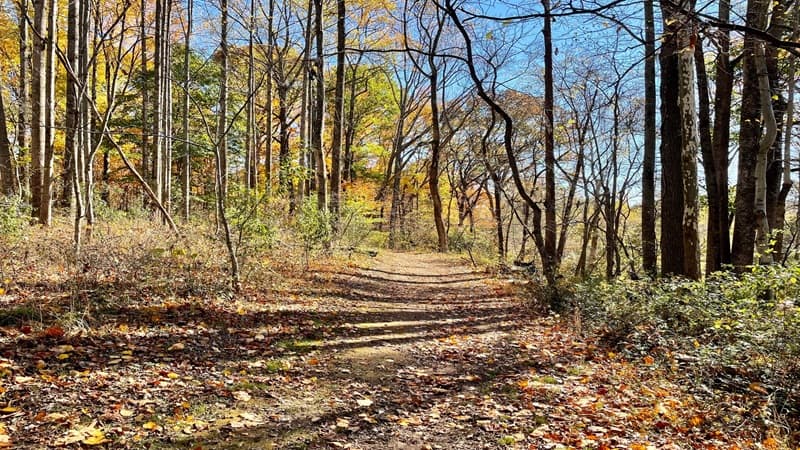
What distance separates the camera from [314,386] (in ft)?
12.8

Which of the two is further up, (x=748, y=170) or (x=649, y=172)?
(x=649, y=172)

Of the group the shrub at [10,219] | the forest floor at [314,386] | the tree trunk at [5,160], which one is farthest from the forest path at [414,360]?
the tree trunk at [5,160]

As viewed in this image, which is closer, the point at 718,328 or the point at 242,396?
the point at 242,396

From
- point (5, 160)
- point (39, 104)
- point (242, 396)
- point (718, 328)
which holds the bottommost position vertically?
point (242, 396)

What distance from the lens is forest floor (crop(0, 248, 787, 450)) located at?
9.64 ft

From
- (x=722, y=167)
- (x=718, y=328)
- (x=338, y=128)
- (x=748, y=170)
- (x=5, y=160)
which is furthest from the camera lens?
(x=338, y=128)

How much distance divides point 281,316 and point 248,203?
2334 mm

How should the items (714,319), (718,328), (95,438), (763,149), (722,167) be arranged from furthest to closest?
1. (722,167)
2. (763,149)
3. (714,319)
4. (718,328)
5. (95,438)

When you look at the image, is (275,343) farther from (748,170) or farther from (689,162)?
(748,170)

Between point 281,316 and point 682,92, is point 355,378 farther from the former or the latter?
point 682,92

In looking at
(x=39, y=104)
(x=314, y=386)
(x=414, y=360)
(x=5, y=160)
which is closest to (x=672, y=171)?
(x=414, y=360)

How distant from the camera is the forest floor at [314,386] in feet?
9.64

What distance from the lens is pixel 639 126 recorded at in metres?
18.0

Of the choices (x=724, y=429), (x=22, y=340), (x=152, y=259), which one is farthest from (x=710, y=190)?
(x=22, y=340)
